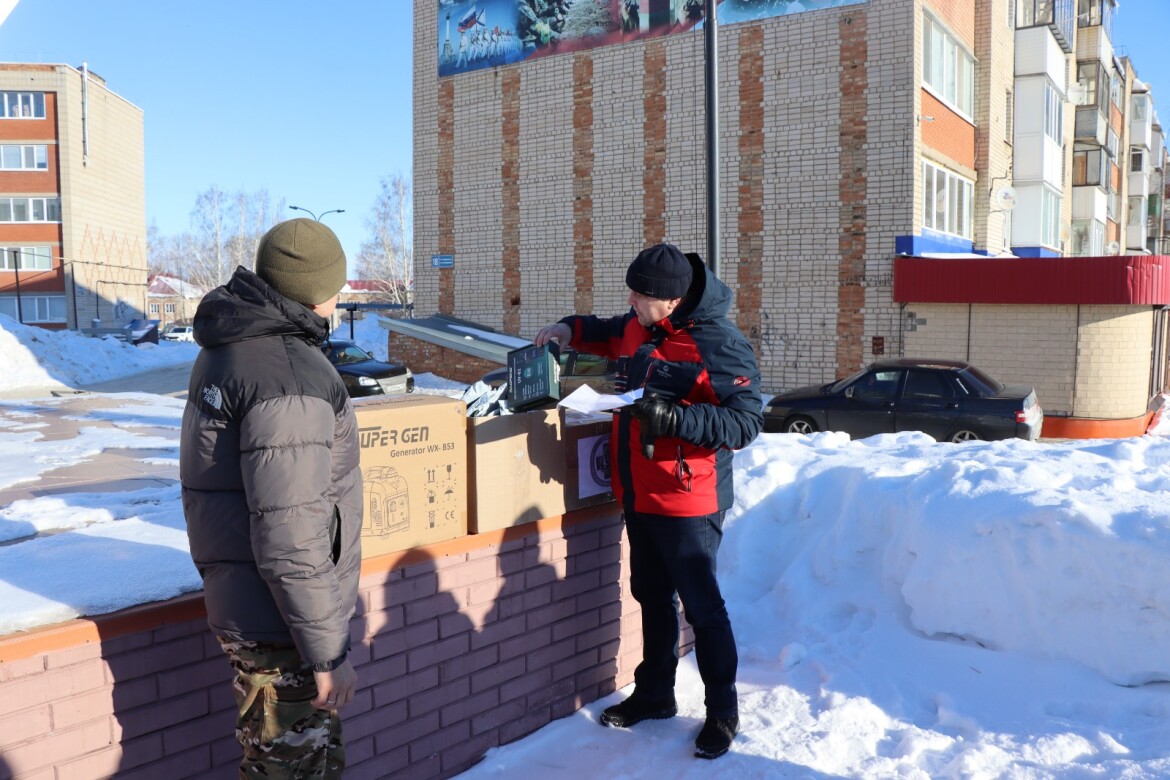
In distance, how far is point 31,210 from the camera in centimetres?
5072

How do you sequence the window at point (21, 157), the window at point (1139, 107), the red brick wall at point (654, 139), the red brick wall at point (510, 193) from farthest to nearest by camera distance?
the window at point (21, 157), the window at point (1139, 107), the red brick wall at point (510, 193), the red brick wall at point (654, 139)

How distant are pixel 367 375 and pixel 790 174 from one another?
31.4 feet

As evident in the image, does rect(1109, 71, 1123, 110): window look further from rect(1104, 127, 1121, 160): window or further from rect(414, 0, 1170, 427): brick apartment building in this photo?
rect(414, 0, 1170, 427): brick apartment building

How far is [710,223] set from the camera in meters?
9.50

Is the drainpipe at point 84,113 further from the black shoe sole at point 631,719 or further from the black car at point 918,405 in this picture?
the black shoe sole at point 631,719

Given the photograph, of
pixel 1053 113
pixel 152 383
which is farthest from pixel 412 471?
pixel 152 383

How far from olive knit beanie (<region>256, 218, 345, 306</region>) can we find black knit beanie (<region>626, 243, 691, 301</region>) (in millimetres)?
1340

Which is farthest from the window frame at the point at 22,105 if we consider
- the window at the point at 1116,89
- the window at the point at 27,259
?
the window at the point at 1116,89

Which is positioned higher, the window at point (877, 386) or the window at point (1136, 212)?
the window at point (1136, 212)

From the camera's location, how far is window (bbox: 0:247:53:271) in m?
50.2

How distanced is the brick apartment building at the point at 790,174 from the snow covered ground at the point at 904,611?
503 inches

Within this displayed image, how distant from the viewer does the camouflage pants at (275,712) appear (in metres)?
2.43

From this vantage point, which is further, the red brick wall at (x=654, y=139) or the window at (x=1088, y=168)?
the window at (x=1088, y=168)

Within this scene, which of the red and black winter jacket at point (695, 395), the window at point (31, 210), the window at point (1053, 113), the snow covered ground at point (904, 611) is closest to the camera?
the snow covered ground at point (904, 611)
